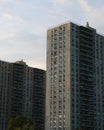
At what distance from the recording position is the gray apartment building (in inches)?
6299

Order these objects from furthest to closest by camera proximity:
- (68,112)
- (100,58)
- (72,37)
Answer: (100,58), (72,37), (68,112)

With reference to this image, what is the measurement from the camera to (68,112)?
514 feet

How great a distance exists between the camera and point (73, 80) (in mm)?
163125

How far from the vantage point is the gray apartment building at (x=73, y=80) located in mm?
160000

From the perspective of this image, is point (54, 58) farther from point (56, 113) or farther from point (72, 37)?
point (56, 113)

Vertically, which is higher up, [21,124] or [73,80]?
[73,80]

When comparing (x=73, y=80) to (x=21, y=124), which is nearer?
(x=21, y=124)

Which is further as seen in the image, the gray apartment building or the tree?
the gray apartment building

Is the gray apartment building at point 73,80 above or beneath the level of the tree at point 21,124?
above

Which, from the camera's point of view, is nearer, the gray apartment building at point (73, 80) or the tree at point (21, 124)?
the tree at point (21, 124)

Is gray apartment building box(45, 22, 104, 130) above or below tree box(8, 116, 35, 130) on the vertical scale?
above

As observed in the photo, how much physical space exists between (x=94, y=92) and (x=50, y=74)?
23.1 metres

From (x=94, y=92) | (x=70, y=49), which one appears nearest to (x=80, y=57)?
(x=70, y=49)

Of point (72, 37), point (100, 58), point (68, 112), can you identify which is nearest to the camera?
point (68, 112)
